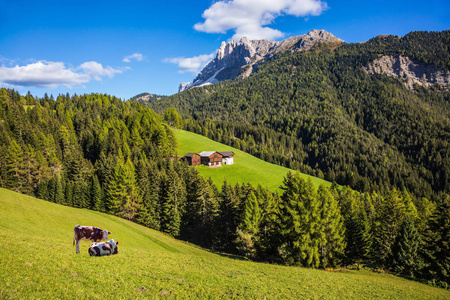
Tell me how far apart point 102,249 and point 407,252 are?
47829 mm

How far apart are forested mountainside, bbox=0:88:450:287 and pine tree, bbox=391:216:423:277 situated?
0.16 metres

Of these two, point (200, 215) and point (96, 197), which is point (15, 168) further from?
point (200, 215)

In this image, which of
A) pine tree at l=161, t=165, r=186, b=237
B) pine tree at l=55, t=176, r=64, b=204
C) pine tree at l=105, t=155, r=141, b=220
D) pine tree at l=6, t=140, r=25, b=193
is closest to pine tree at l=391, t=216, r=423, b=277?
pine tree at l=161, t=165, r=186, b=237

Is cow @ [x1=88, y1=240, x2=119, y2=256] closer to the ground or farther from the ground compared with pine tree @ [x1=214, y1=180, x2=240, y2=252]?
farther from the ground

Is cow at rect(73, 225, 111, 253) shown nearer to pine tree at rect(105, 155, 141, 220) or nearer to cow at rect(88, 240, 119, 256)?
cow at rect(88, 240, 119, 256)

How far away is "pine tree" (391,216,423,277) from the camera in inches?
1548

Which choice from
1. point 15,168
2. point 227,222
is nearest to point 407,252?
point 227,222

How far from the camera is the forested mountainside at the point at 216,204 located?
34.5 meters

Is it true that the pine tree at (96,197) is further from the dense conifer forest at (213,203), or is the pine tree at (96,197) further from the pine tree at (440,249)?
the pine tree at (440,249)

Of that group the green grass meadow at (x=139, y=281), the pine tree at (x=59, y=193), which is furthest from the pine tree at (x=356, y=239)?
the pine tree at (x=59, y=193)

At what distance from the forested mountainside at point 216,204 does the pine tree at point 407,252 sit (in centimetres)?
16

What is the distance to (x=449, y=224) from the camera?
33406mm

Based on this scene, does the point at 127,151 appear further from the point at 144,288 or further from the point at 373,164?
the point at 373,164

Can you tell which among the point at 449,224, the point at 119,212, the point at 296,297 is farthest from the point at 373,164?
the point at 296,297
